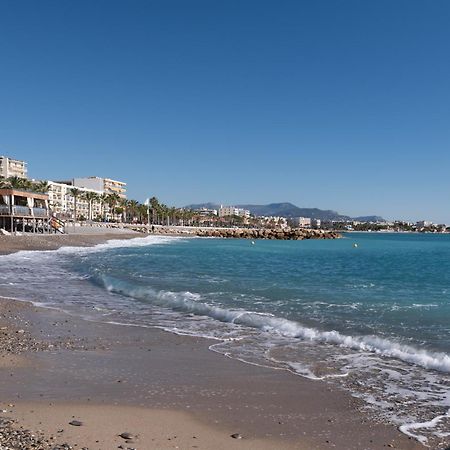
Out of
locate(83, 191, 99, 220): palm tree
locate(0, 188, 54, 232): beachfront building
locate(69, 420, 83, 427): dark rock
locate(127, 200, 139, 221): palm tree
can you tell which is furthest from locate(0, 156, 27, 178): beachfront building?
locate(69, 420, 83, 427): dark rock

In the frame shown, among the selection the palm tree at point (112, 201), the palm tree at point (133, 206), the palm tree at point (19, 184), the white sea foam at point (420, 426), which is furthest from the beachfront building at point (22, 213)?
the palm tree at point (133, 206)

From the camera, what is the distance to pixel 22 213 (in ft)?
218

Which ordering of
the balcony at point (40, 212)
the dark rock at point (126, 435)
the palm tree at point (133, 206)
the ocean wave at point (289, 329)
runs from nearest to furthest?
the dark rock at point (126, 435) < the ocean wave at point (289, 329) < the balcony at point (40, 212) < the palm tree at point (133, 206)

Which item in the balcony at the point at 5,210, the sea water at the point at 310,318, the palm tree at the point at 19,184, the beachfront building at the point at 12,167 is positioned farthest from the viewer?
the beachfront building at the point at 12,167

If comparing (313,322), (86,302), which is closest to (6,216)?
(86,302)

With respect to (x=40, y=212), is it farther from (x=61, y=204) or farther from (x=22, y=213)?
(x=61, y=204)

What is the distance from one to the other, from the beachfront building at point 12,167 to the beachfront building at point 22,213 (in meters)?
68.7

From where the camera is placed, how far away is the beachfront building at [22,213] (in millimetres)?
64088

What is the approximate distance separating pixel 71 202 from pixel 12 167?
19.5 meters

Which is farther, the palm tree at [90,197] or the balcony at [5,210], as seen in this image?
the palm tree at [90,197]

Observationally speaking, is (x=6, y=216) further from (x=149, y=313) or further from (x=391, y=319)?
(x=391, y=319)

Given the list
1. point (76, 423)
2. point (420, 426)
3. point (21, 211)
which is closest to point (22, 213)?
point (21, 211)

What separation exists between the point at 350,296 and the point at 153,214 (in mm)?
161491

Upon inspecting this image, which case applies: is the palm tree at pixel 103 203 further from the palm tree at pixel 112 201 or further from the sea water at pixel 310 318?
the sea water at pixel 310 318
